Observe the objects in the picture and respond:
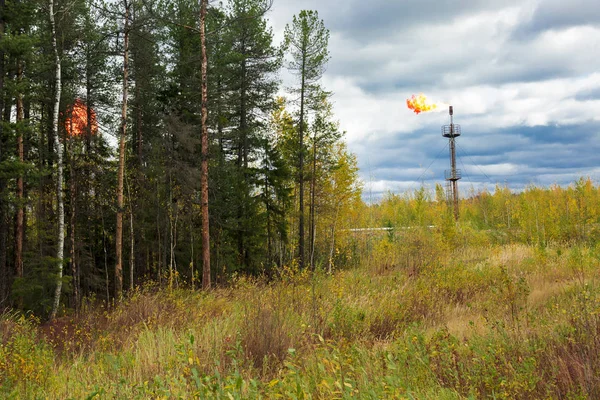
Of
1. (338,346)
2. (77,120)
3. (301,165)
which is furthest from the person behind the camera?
(301,165)

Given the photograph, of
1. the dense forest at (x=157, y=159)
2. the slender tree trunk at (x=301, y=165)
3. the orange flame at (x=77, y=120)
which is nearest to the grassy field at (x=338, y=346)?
the dense forest at (x=157, y=159)

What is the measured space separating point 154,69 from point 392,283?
1285cm

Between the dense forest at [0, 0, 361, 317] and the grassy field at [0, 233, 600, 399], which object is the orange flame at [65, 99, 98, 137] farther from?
the grassy field at [0, 233, 600, 399]

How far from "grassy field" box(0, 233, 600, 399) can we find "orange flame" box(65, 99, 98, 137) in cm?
930

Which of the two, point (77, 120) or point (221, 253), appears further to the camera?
point (221, 253)

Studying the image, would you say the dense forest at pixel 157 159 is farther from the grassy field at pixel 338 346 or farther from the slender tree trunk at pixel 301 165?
the grassy field at pixel 338 346

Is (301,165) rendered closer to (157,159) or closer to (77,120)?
(157,159)

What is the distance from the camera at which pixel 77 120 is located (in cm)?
1808

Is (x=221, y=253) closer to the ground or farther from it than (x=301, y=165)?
closer to the ground

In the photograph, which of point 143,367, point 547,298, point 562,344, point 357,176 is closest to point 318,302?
point 143,367

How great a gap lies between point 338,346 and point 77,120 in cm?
1694

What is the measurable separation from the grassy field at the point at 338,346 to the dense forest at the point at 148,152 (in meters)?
5.87

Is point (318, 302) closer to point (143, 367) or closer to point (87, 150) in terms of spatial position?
point (143, 367)

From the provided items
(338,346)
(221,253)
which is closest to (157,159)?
(221,253)
